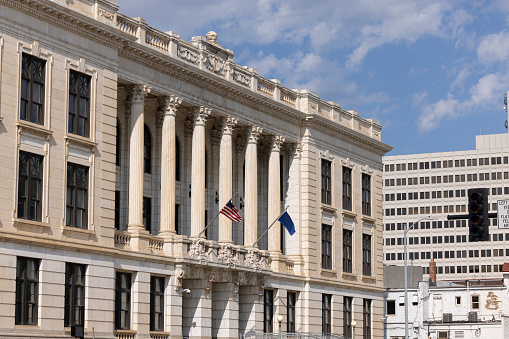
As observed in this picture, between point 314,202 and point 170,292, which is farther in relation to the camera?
point 314,202

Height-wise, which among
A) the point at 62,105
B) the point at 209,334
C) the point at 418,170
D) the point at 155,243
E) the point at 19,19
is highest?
the point at 418,170

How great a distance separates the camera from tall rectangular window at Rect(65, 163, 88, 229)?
5053cm

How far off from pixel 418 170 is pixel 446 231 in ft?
41.0

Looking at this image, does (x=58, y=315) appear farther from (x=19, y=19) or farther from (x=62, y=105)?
(x=19, y=19)

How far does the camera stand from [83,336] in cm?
4894

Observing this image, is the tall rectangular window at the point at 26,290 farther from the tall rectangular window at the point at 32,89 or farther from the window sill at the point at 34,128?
the tall rectangular window at the point at 32,89

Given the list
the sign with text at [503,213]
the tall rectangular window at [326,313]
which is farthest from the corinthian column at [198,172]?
the sign with text at [503,213]

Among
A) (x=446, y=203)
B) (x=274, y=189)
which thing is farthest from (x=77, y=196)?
(x=446, y=203)

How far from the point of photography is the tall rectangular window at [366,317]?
81.4m

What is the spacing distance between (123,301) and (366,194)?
107 feet

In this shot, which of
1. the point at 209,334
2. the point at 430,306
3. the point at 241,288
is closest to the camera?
the point at 209,334

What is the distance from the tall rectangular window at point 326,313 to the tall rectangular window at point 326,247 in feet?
7.43

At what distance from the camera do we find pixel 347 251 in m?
79.1

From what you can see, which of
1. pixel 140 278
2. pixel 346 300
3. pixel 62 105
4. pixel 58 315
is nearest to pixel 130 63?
pixel 62 105
